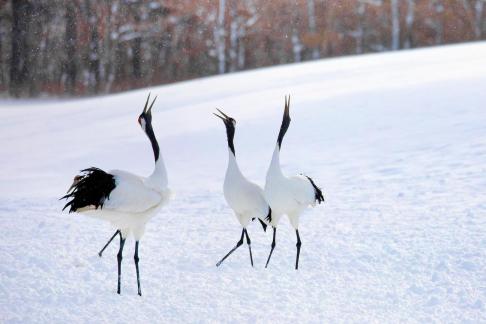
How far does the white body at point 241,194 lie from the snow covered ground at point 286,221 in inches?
14.4

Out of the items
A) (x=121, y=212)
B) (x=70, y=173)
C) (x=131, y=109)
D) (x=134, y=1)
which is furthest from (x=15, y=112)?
(x=121, y=212)

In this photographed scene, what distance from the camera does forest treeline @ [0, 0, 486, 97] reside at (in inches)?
619

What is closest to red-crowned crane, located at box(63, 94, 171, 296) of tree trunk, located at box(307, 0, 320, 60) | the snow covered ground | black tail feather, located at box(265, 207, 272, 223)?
the snow covered ground

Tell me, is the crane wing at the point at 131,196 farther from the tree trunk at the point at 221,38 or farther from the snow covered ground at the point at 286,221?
the tree trunk at the point at 221,38

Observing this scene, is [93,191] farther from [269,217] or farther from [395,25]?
A: [395,25]

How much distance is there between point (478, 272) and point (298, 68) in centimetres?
963

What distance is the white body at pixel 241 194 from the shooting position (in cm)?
334

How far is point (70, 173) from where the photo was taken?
746 cm

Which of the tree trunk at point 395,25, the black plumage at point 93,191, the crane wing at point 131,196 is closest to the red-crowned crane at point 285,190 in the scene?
the crane wing at point 131,196

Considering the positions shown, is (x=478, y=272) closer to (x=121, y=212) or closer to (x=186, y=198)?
(x=121, y=212)

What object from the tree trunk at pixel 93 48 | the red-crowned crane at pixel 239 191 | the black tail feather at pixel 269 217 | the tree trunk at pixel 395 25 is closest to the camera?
the red-crowned crane at pixel 239 191

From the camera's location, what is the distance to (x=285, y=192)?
3.28 meters

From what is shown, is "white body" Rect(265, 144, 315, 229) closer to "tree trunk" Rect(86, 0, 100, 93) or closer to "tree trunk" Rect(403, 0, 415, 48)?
"tree trunk" Rect(403, 0, 415, 48)

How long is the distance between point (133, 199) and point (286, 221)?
1811 millimetres
